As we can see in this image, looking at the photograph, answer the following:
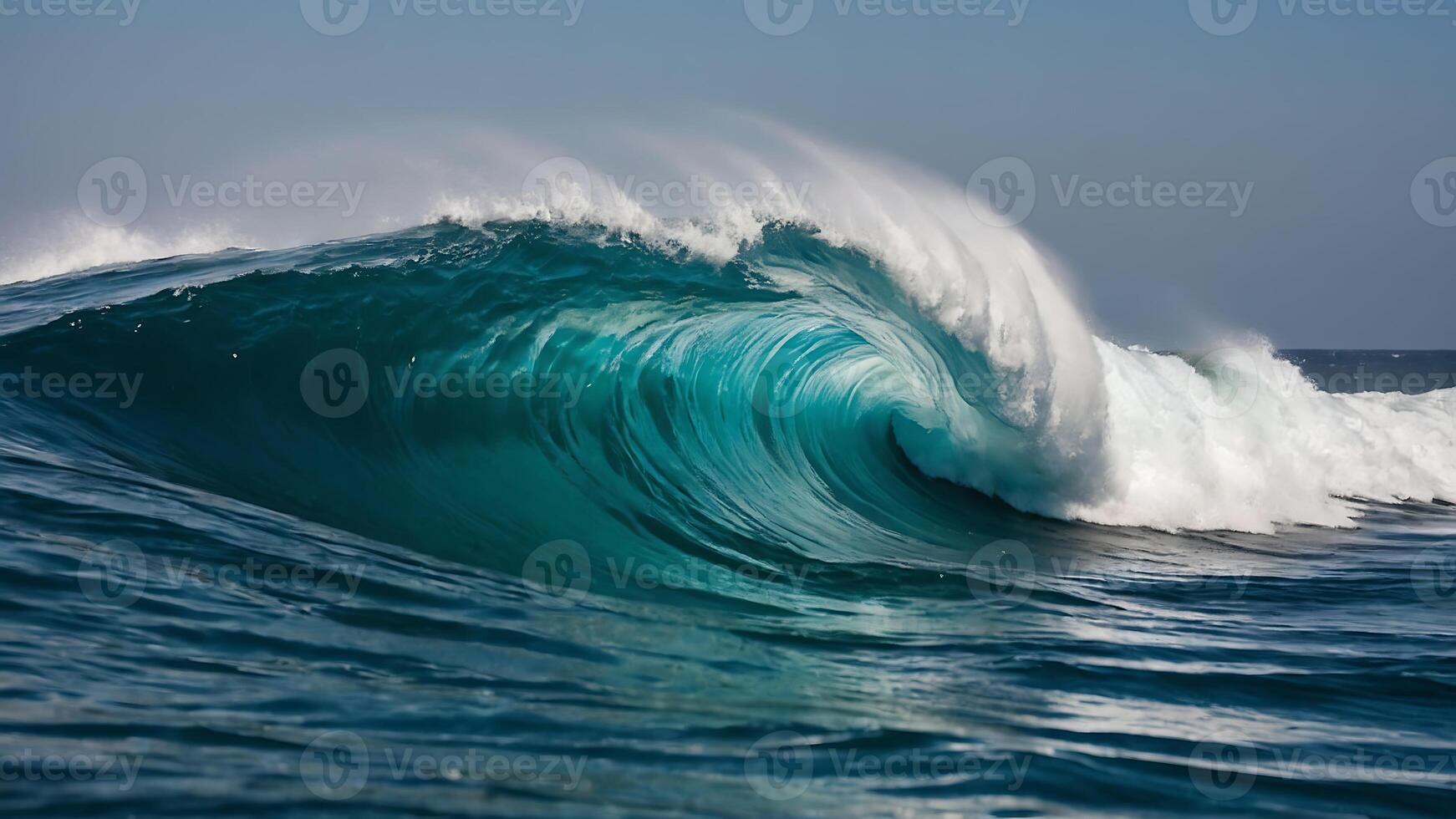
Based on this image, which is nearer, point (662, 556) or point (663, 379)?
point (662, 556)

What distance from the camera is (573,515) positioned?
26.7 feet

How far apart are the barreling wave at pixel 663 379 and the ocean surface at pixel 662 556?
0.05 metres

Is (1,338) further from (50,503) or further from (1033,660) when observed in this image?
(1033,660)

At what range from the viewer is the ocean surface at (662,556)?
11.7 ft

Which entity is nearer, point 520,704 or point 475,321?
point 520,704

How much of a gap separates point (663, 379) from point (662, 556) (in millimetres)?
3926

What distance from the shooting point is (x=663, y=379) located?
11320mm

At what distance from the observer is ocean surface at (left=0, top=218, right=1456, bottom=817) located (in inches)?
141

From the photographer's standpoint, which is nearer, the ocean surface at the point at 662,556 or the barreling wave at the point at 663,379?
the ocean surface at the point at 662,556

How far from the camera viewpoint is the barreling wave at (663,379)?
8242 millimetres

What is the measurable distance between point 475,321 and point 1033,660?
625 cm

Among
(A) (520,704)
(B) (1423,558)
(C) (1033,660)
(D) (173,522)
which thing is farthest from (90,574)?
(B) (1423,558)

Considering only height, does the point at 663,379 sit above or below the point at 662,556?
above

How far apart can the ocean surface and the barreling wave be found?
0.16ft
